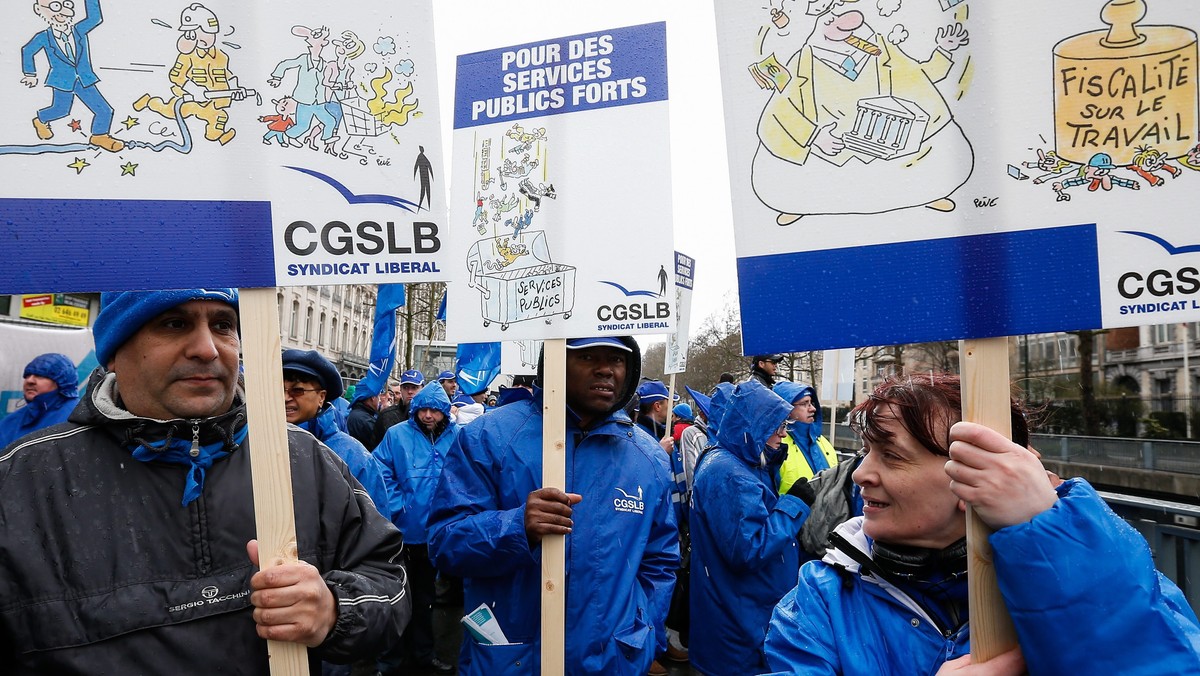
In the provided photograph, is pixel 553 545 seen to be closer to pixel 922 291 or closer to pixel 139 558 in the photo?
pixel 139 558

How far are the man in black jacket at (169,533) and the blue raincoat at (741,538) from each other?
80.7 inches

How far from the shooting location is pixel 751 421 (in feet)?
12.7

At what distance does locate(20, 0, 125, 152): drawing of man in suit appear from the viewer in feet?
5.40

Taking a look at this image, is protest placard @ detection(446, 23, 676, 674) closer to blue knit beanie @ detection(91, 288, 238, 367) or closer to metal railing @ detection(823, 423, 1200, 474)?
blue knit beanie @ detection(91, 288, 238, 367)

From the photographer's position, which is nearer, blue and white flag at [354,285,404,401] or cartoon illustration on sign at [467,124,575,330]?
cartoon illustration on sign at [467,124,575,330]

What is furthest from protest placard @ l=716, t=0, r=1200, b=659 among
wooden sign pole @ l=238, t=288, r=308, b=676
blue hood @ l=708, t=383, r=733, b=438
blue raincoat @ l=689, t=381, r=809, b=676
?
blue hood @ l=708, t=383, r=733, b=438

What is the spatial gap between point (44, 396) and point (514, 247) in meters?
4.96

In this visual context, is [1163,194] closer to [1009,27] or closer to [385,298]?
[1009,27]

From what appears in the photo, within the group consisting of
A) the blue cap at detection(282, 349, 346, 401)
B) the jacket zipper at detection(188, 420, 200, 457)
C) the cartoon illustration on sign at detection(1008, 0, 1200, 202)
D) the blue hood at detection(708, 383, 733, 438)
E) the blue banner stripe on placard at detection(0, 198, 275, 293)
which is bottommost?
the blue hood at detection(708, 383, 733, 438)

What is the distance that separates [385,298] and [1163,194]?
6.40 metres

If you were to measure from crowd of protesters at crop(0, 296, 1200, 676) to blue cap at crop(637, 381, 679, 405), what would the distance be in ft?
21.0

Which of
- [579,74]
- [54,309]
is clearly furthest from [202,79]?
[54,309]

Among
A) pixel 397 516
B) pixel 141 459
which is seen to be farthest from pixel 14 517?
pixel 397 516

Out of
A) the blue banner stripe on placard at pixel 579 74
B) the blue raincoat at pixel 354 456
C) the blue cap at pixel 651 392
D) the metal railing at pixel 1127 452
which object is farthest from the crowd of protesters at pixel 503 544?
the metal railing at pixel 1127 452
